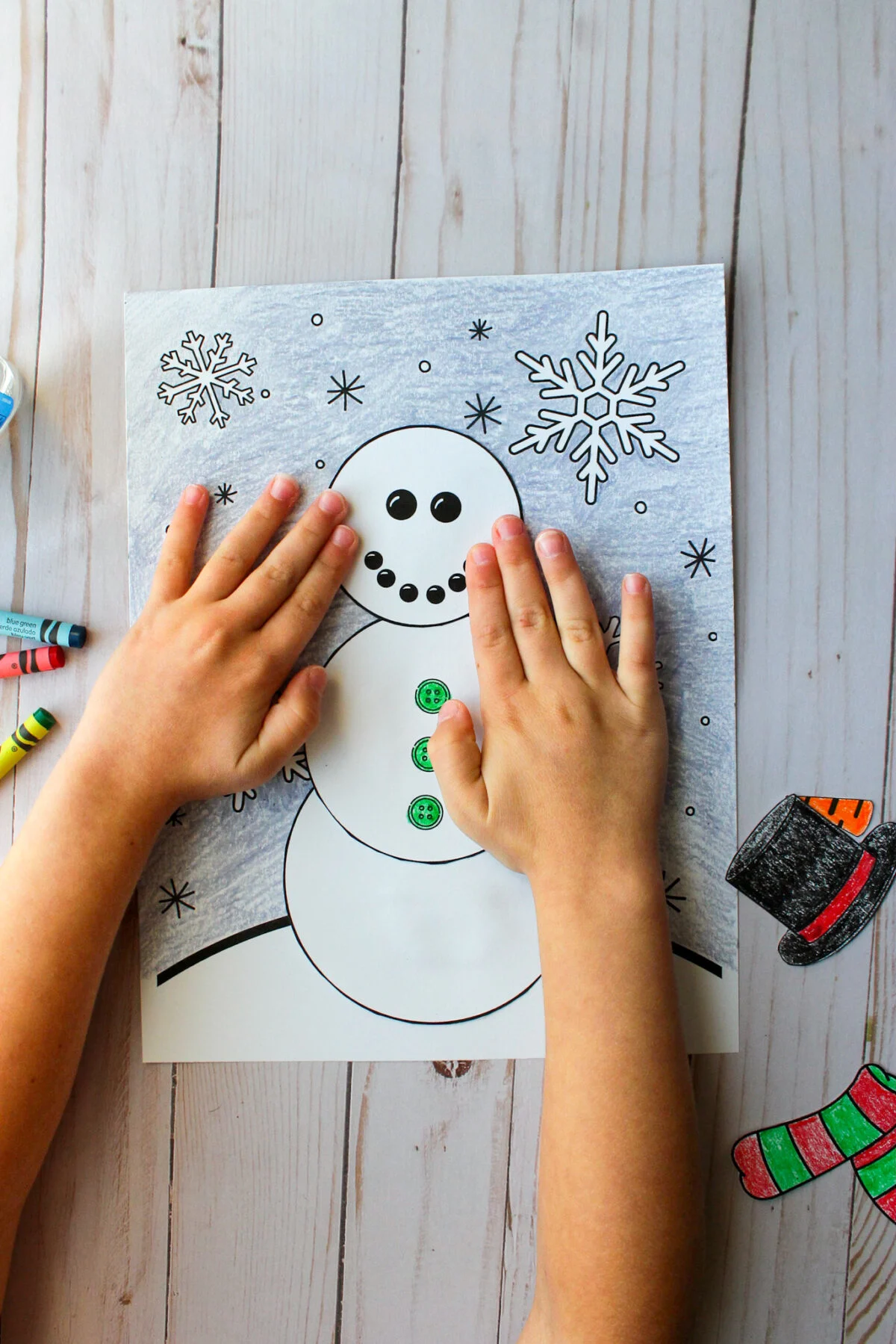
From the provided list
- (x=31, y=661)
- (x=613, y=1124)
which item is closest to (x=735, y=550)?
(x=613, y=1124)

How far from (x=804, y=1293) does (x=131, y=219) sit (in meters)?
0.83

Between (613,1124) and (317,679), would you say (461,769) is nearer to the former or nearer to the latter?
(317,679)

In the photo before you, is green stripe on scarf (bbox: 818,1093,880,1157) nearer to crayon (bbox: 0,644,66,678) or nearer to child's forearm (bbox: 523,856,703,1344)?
child's forearm (bbox: 523,856,703,1344)

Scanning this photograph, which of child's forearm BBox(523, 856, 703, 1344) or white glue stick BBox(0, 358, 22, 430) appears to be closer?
child's forearm BBox(523, 856, 703, 1344)

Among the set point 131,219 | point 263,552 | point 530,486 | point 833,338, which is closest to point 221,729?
point 263,552

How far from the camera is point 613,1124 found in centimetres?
52

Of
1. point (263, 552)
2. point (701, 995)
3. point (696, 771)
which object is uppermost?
point (263, 552)

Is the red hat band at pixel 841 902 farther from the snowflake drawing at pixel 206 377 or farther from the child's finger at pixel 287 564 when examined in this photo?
the snowflake drawing at pixel 206 377

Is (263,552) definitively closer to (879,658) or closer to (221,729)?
(221,729)

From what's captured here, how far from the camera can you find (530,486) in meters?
0.59

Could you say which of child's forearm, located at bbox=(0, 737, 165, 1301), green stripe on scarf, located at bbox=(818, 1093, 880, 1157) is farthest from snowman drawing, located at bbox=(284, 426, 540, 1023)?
green stripe on scarf, located at bbox=(818, 1093, 880, 1157)

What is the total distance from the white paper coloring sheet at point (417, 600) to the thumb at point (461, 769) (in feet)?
0.05

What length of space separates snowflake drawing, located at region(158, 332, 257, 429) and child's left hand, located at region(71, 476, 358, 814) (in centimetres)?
5

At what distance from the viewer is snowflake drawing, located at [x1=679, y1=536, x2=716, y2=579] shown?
58cm
